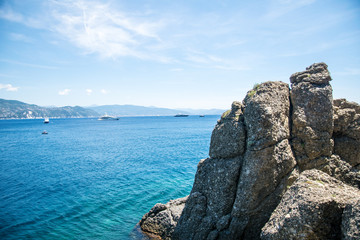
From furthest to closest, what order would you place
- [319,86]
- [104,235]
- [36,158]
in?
[36,158]
[104,235]
[319,86]

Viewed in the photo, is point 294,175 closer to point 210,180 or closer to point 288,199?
point 288,199

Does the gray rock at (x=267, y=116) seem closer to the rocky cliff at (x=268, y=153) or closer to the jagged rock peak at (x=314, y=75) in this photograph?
the rocky cliff at (x=268, y=153)

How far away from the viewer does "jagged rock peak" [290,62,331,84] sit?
1312cm

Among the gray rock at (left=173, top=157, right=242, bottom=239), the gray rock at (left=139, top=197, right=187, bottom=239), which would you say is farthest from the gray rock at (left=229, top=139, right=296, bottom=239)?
the gray rock at (left=139, top=197, right=187, bottom=239)

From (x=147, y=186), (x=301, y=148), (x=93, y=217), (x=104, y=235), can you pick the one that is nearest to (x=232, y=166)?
(x=301, y=148)

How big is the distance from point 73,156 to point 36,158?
7.46 metres

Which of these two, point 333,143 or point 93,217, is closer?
point 333,143

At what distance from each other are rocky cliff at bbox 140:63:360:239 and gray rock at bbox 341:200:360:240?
2.64 meters

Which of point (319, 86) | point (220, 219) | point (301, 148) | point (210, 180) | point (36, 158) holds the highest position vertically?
point (319, 86)

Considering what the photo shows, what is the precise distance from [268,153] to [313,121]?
3.59m

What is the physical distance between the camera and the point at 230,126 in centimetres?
1359

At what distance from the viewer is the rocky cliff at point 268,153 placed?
38.7 feet

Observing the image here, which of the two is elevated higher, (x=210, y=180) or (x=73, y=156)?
(x=210, y=180)

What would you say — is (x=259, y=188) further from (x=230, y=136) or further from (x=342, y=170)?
(x=342, y=170)
